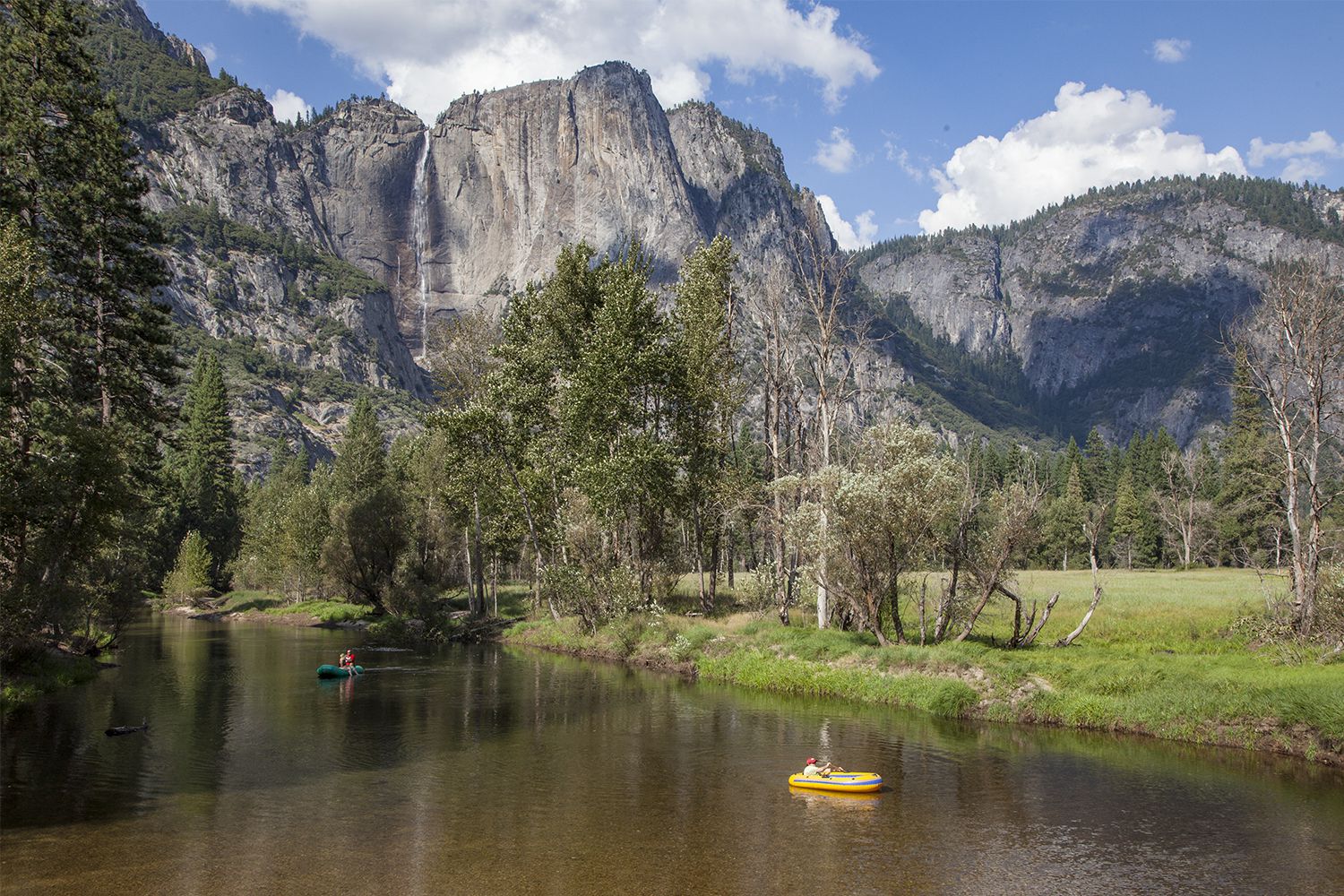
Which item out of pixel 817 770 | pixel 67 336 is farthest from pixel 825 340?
pixel 67 336

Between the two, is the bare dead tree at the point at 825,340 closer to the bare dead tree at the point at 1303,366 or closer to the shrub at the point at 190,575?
the bare dead tree at the point at 1303,366

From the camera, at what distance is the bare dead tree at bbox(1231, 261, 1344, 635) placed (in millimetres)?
35750

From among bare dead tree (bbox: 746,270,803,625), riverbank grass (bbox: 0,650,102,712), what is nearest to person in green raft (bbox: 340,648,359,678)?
riverbank grass (bbox: 0,650,102,712)

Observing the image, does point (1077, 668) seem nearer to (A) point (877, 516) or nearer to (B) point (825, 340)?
(A) point (877, 516)

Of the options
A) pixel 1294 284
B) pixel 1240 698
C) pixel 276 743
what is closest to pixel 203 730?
pixel 276 743

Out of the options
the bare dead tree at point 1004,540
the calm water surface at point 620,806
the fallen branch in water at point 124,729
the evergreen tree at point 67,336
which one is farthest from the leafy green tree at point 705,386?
the fallen branch in water at point 124,729

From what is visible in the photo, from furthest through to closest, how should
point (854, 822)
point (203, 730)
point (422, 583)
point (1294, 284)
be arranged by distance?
point (422, 583)
point (1294, 284)
point (203, 730)
point (854, 822)

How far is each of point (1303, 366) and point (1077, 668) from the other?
18191mm

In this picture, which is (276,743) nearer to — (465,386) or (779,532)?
(779,532)

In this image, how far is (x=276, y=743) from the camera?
2745cm

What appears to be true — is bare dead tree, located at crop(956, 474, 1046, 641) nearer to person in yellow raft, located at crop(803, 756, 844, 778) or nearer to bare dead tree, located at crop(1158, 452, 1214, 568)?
person in yellow raft, located at crop(803, 756, 844, 778)

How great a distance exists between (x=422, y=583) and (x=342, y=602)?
18.3 meters

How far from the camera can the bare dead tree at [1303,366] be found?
35.8 meters

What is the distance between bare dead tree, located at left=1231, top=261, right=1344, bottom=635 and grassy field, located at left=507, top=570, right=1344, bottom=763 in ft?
17.1
